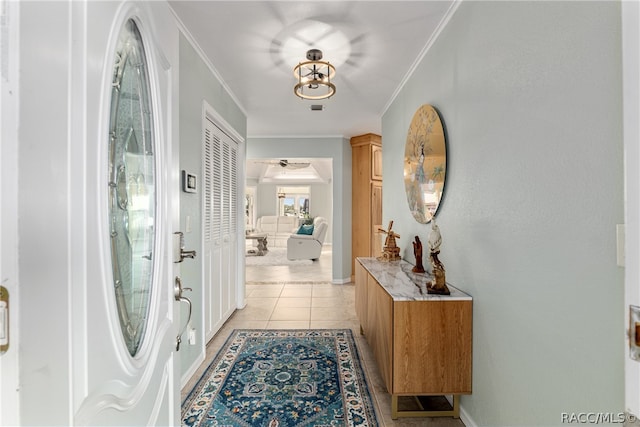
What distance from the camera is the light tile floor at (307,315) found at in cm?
195

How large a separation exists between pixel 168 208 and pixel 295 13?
1.64m

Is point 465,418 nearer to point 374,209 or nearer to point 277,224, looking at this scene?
point 374,209

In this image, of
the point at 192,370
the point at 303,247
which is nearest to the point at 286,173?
the point at 303,247

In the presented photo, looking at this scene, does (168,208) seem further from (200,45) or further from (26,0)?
(200,45)

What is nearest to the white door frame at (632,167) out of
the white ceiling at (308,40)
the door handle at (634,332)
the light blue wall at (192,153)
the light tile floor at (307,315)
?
the door handle at (634,332)

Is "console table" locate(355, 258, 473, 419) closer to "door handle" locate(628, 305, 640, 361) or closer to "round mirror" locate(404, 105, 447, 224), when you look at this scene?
"round mirror" locate(404, 105, 447, 224)

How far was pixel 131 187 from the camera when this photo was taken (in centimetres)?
76

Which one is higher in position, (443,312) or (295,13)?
(295,13)

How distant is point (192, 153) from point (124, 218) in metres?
1.72

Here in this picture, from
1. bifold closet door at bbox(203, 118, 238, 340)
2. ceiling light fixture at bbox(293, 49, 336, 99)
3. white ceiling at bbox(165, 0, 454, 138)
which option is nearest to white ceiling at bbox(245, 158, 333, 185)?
bifold closet door at bbox(203, 118, 238, 340)

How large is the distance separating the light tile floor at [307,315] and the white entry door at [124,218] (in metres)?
1.42

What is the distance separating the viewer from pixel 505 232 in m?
1.38

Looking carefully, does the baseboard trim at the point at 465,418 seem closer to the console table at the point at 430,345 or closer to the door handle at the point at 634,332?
the console table at the point at 430,345

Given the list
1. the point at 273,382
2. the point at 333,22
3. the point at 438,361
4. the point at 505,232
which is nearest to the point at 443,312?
the point at 438,361
